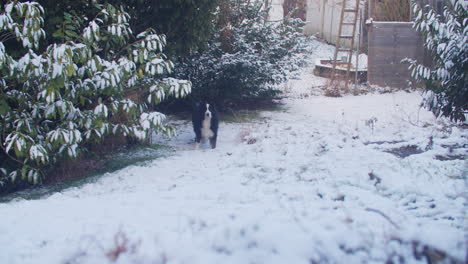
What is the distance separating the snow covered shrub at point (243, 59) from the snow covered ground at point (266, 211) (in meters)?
3.26

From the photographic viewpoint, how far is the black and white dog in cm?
704

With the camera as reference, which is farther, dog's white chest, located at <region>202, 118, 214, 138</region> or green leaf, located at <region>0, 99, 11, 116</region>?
dog's white chest, located at <region>202, 118, 214, 138</region>

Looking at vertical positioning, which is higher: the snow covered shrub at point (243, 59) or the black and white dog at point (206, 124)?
the snow covered shrub at point (243, 59)

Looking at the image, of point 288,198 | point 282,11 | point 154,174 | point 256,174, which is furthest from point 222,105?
point 282,11

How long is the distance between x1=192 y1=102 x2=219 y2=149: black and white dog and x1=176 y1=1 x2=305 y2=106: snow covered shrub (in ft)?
5.54

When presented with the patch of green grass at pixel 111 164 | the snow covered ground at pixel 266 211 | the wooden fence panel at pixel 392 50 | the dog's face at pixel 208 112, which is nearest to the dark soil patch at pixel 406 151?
the snow covered ground at pixel 266 211

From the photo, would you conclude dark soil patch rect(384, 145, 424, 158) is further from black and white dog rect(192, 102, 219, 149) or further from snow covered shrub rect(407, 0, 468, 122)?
black and white dog rect(192, 102, 219, 149)

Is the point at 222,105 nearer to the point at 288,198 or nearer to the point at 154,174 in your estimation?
the point at 154,174

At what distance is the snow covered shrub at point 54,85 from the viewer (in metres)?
4.11

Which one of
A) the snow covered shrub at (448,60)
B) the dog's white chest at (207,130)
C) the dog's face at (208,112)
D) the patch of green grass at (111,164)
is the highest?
the snow covered shrub at (448,60)

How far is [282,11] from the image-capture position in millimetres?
23109

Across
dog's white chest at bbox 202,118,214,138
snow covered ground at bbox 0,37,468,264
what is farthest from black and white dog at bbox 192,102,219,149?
snow covered ground at bbox 0,37,468,264

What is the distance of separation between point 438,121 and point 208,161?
4.07m

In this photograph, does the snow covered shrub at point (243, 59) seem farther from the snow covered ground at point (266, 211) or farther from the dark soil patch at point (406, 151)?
the dark soil patch at point (406, 151)
